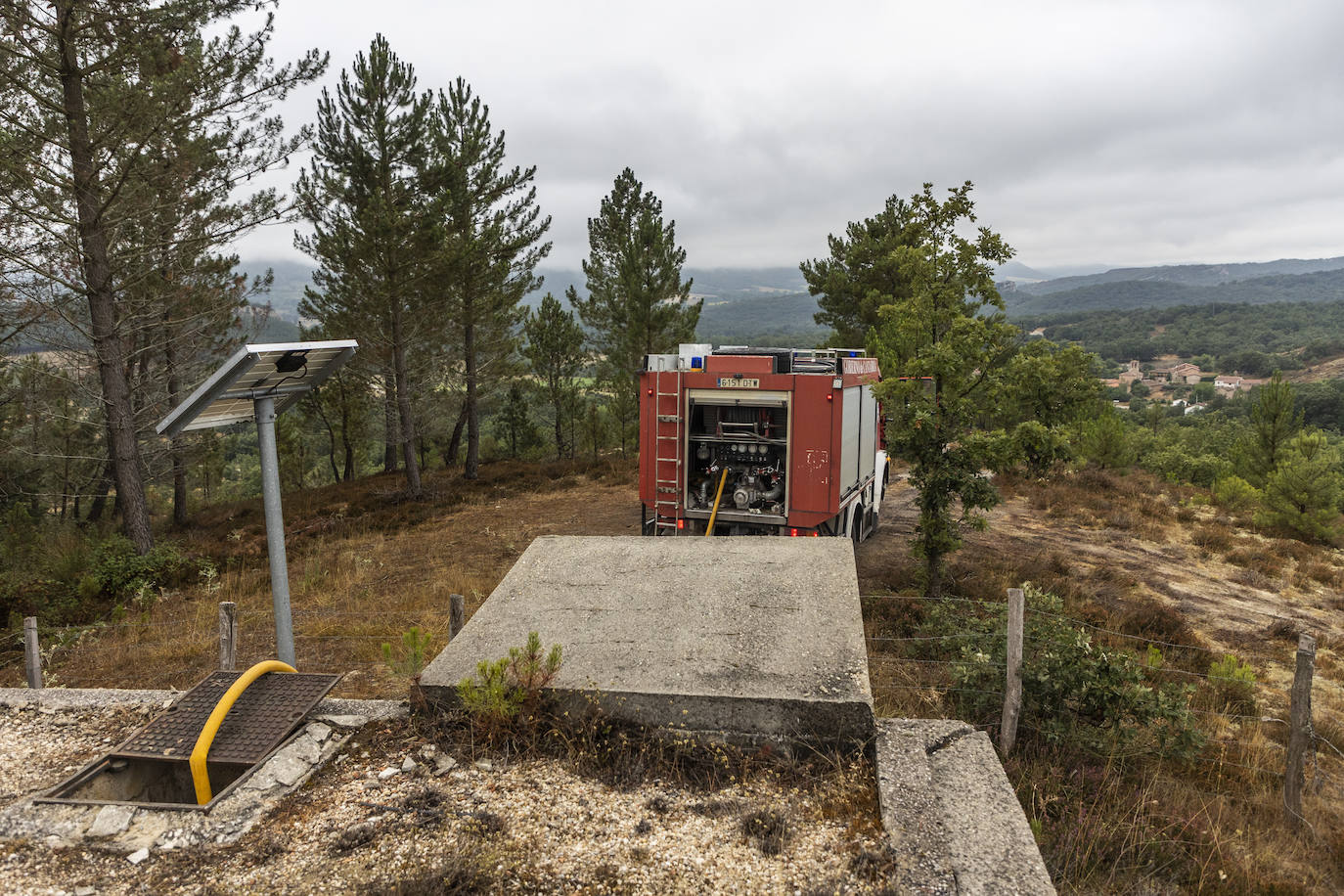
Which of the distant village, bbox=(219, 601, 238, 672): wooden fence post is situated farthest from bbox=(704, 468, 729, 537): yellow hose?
the distant village

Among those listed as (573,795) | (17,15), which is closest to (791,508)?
(573,795)

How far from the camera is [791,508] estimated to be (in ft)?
31.4

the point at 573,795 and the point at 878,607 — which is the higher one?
the point at 573,795

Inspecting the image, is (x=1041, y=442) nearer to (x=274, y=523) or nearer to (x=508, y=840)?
(x=508, y=840)

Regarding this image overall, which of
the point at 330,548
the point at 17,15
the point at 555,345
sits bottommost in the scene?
the point at 330,548

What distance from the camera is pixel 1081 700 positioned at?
5012 millimetres

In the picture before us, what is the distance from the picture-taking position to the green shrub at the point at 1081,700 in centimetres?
486

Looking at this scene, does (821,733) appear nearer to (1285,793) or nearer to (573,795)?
(573,795)

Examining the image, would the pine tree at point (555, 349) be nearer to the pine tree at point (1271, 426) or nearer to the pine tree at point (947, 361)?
the pine tree at point (947, 361)

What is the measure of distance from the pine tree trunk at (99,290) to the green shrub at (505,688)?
11.2 meters

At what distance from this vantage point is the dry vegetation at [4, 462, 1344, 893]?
4102mm

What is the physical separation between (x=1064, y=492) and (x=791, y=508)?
1286cm

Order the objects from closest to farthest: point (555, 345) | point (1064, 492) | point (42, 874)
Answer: point (42, 874), point (1064, 492), point (555, 345)

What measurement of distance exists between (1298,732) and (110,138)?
16.0 meters
